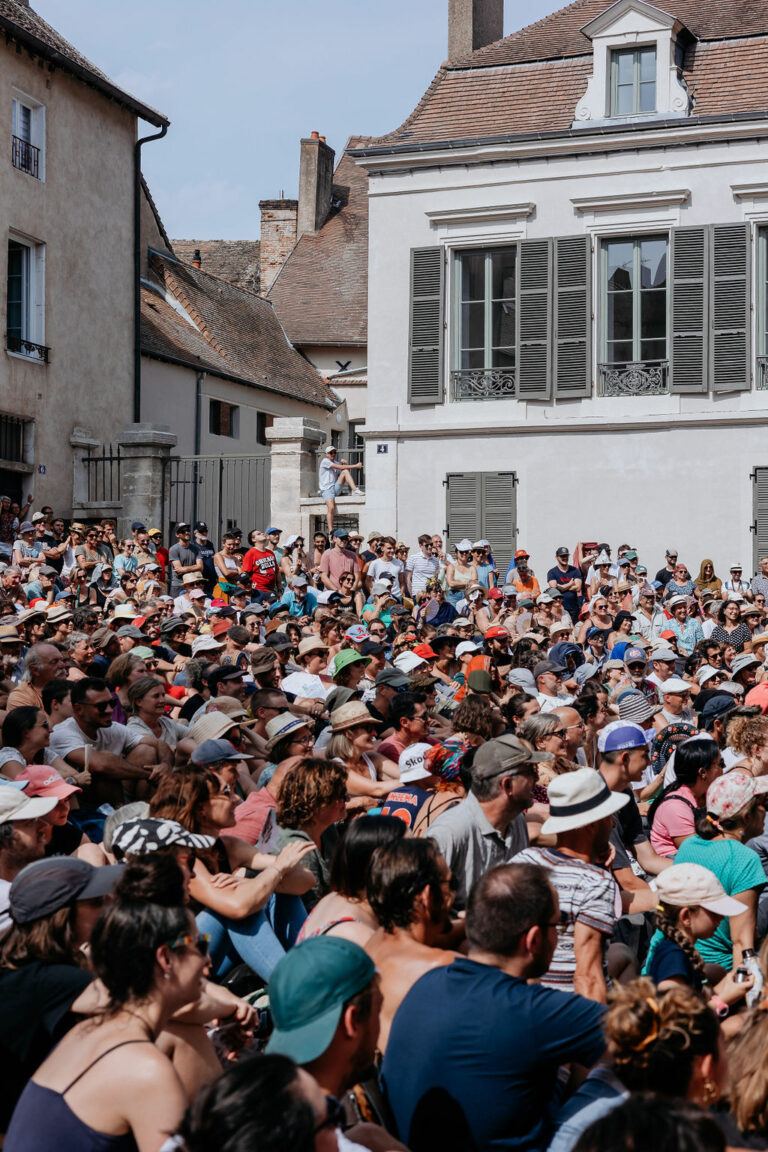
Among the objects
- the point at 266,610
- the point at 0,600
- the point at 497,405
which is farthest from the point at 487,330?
the point at 0,600

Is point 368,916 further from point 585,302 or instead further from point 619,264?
point 619,264

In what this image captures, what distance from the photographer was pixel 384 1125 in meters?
3.83

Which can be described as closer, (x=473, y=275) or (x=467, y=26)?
(x=473, y=275)

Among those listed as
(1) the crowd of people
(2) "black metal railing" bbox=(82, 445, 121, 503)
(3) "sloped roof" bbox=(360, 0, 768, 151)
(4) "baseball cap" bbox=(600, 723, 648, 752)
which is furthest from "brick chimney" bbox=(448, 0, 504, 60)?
(4) "baseball cap" bbox=(600, 723, 648, 752)

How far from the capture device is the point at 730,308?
2094cm

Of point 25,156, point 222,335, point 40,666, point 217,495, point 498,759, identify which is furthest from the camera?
point 222,335

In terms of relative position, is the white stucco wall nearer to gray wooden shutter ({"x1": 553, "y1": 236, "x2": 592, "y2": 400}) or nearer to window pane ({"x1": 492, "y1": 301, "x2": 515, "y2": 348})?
gray wooden shutter ({"x1": 553, "y1": 236, "x2": 592, "y2": 400})

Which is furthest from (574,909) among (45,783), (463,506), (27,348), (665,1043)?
(27,348)

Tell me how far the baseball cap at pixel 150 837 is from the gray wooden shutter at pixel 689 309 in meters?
17.2

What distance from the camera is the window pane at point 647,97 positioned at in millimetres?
21578

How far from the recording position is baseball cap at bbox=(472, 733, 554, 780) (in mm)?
5602

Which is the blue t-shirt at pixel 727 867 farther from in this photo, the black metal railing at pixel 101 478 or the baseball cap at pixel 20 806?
the black metal railing at pixel 101 478

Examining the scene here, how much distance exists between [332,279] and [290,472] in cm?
1779

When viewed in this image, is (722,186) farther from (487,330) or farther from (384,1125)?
(384,1125)
